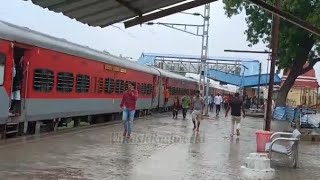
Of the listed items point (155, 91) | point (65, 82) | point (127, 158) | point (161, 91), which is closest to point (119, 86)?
point (65, 82)

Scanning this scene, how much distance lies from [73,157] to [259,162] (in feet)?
13.4

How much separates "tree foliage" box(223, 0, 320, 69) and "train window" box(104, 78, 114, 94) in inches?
456

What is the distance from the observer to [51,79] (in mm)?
17609

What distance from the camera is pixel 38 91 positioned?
16.6 metres

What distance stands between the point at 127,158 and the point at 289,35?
963 inches

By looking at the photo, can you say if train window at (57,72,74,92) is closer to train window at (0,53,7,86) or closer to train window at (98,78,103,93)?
train window at (98,78,103,93)

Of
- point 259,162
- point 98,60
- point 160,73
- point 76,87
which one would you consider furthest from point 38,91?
point 160,73

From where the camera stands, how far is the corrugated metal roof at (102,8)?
6.60 metres

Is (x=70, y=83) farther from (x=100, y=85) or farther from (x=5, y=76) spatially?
(x=5, y=76)

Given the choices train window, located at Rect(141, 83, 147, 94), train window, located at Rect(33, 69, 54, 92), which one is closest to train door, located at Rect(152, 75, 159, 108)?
train window, located at Rect(141, 83, 147, 94)

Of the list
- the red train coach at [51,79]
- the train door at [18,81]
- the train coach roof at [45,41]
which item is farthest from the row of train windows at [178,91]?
the train door at [18,81]

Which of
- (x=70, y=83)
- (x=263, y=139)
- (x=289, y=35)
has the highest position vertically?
(x=289, y=35)

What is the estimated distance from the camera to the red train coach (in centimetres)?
1489

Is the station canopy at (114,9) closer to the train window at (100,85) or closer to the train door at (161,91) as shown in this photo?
the train window at (100,85)
